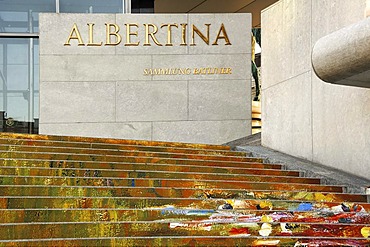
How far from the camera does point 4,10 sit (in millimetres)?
15797

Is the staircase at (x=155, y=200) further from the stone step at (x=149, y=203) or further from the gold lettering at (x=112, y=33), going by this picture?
the gold lettering at (x=112, y=33)

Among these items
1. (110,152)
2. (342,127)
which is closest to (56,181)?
(110,152)

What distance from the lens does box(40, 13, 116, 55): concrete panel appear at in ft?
44.0

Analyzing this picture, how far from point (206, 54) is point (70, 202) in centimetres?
833

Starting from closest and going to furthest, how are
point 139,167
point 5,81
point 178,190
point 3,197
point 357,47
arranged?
point 3,197, point 357,47, point 178,190, point 139,167, point 5,81

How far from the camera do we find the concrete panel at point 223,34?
1355 centimetres

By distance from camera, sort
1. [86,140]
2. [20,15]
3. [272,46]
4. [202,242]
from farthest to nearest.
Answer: [20,15] < [272,46] < [86,140] < [202,242]

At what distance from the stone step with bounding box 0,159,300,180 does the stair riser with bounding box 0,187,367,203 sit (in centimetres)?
81

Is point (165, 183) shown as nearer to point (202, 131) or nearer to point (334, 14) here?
point (334, 14)

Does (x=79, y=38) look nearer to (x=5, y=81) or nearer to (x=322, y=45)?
(x=5, y=81)

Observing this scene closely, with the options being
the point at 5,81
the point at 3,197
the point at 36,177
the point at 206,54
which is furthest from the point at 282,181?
the point at 5,81

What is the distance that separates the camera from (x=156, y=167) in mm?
7680

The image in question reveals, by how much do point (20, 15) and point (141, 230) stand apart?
1195 cm

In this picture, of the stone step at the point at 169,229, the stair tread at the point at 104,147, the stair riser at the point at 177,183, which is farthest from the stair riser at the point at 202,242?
the stair tread at the point at 104,147
